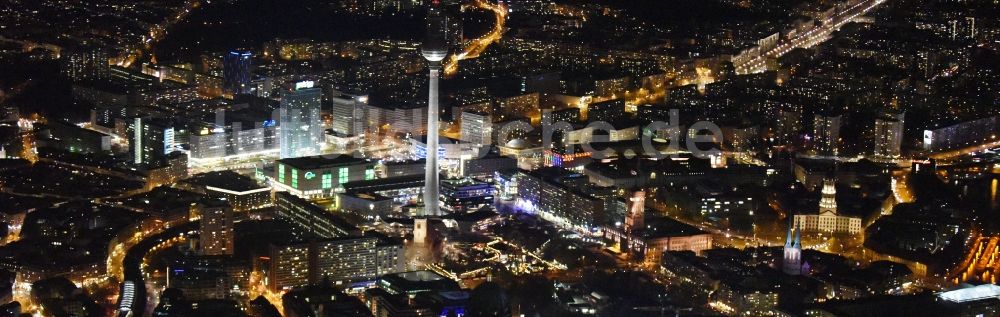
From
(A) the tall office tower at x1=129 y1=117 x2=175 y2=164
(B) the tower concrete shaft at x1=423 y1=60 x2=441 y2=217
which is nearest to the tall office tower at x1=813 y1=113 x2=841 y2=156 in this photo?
(B) the tower concrete shaft at x1=423 y1=60 x2=441 y2=217

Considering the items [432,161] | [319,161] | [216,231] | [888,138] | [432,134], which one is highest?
[432,134]

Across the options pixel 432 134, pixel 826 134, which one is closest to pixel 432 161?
pixel 432 134

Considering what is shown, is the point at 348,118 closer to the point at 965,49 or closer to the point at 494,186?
the point at 494,186

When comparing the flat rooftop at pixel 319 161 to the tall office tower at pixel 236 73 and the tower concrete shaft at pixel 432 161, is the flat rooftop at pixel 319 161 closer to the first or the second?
the tower concrete shaft at pixel 432 161

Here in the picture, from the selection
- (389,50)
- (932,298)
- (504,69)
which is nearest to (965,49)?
(504,69)

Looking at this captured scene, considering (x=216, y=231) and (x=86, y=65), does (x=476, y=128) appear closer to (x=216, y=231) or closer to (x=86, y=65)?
(x=216, y=231)

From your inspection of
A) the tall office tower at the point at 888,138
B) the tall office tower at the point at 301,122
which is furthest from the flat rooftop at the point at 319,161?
the tall office tower at the point at 888,138

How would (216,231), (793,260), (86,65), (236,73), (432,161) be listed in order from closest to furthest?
(793,260) → (216,231) → (432,161) → (236,73) → (86,65)
